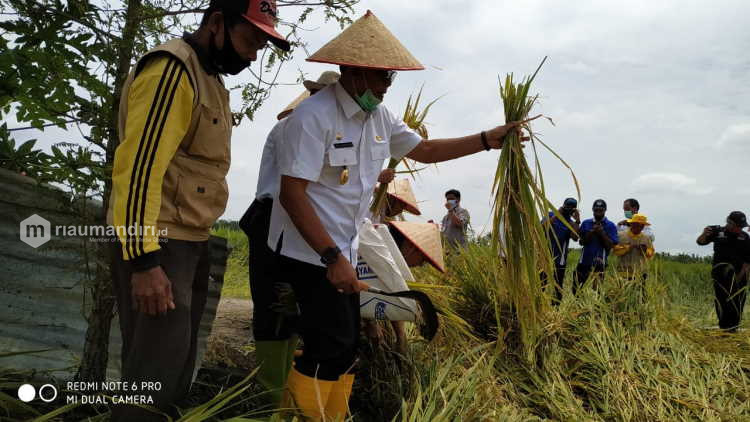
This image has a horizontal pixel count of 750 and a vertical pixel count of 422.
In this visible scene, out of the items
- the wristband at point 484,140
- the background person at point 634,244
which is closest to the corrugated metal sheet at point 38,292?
the wristband at point 484,140

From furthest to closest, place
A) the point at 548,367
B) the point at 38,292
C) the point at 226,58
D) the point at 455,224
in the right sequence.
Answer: the point at 455,224, the point at 548,367, the point at 38,292, the point at 226,58

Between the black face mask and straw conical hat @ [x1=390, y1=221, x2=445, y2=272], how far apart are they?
1.61 meters

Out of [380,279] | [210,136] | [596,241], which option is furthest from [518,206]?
[596,241]

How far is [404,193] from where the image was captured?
12.9 feet

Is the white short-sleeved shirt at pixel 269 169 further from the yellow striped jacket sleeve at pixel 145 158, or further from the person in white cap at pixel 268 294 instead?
the yellow striped jacket sleeve at pixel 145 158

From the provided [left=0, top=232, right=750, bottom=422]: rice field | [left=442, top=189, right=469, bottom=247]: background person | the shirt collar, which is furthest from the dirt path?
[left=442, top=189, right=469, bottom=247]: background person

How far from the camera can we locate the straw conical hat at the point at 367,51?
2.32 meters

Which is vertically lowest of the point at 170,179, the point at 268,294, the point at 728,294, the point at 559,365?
the point at 559,365

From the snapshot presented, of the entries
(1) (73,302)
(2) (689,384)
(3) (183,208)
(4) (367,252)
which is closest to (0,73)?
(3) (183,208)

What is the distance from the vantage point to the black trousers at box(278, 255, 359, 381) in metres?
2.29

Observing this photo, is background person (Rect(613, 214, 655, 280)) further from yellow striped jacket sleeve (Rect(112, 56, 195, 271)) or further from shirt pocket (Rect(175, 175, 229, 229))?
yellow striped jacket sleeve (Rect(112, 56, 195, 271))

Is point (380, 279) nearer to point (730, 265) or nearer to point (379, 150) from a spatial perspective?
point (379, 150)

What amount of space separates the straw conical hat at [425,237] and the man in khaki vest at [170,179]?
1507 mm

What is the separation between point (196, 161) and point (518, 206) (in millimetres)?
1538
